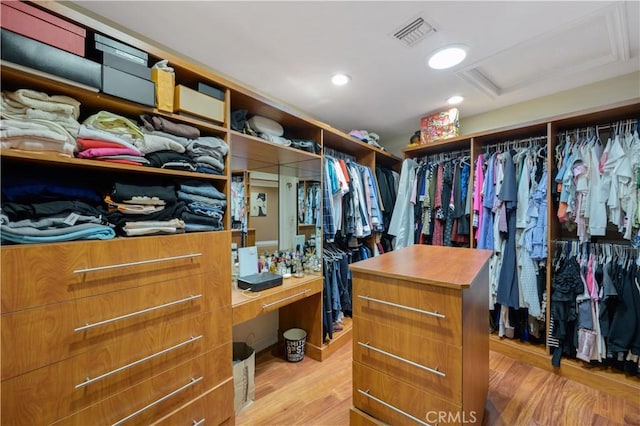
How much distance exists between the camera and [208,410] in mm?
1409

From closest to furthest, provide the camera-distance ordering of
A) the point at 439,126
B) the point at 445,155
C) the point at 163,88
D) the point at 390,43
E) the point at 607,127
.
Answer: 1. the point at 163,88
2. the point at 390,43
3. the point at 607,127
4. the point at 439,126
5. the point at 445,155

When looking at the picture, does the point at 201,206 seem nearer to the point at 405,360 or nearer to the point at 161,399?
the point at 161,399

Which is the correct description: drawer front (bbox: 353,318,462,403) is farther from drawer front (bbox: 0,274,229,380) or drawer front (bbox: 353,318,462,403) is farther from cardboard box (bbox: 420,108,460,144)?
cardboard box (bbox: 420,108,460,144)

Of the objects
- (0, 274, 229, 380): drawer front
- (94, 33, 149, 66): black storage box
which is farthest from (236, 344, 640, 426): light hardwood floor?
(94, 33, 149, 66): black storage box

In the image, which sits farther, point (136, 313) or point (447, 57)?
point (447, 57)

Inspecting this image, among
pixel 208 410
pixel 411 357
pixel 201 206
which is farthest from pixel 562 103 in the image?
pixel 208 410

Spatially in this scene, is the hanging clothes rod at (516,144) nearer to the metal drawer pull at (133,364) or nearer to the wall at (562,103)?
the wall at (562,103)

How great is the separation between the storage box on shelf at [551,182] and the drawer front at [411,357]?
1.75 meters

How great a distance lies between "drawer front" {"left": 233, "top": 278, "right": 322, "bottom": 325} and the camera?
5.33ft

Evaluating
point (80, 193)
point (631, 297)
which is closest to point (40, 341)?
point (80, 193)

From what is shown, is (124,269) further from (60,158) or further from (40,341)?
(60,158)

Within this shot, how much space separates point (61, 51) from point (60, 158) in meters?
0.41

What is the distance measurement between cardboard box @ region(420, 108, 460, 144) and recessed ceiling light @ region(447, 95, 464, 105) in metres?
0.13

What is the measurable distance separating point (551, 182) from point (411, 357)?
2.04 metres
